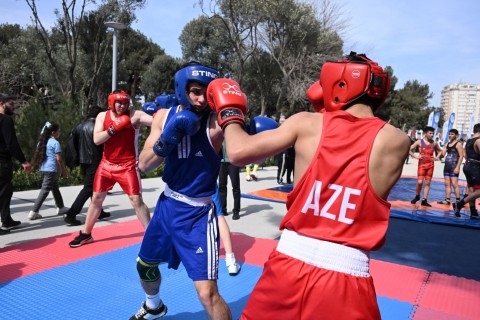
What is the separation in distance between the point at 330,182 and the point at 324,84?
16.2 inches

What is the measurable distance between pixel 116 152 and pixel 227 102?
2.99 metres

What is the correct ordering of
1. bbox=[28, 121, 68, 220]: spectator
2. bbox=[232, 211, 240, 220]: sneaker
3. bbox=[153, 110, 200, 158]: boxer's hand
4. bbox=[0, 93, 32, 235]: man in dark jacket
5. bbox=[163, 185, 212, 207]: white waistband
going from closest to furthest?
Result: bbox=[153, 110, 200, 158]: boxer's hand, bbox=[163, 185, 212, 207]: white waistband, bbox=[0, 93, 32, 235]: man in dark jacket, bbox=[28, 121, 68, 220]: spectator, bbox=[232, 211, 240, 220]: sneaker

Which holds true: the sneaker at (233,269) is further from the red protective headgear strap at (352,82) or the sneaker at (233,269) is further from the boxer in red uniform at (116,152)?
the red protective headgear strap at (352,82)

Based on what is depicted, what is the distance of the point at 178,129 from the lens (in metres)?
2.18

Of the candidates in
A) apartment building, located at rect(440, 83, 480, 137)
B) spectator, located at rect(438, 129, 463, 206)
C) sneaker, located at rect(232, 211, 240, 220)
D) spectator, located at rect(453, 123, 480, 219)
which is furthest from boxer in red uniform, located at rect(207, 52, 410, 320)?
apartment building, located at rect(440, 83, 480, 137)

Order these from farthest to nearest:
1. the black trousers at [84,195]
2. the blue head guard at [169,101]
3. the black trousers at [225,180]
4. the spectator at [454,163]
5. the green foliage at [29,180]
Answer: the spectator at [454,163]
the green foliage at [29,180]
the black trousers at [225,180]
the black trousers at [84,195]
the blue head guard at [169,101]

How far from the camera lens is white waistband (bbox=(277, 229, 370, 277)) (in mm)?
1410

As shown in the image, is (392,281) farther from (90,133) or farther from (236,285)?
(90,133)

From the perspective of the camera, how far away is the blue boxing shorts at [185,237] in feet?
7.36

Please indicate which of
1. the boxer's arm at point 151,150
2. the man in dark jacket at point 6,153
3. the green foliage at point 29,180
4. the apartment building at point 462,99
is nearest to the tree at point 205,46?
the green foliage at point 29,180

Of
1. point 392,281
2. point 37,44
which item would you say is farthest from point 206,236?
point 37,44

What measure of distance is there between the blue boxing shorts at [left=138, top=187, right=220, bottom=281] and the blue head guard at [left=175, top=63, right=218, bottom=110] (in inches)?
25.0

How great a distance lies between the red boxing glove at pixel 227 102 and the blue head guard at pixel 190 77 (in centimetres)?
54

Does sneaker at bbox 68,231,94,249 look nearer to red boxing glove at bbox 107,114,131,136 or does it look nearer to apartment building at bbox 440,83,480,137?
red boxing glove at bbox 107,114,131,136
